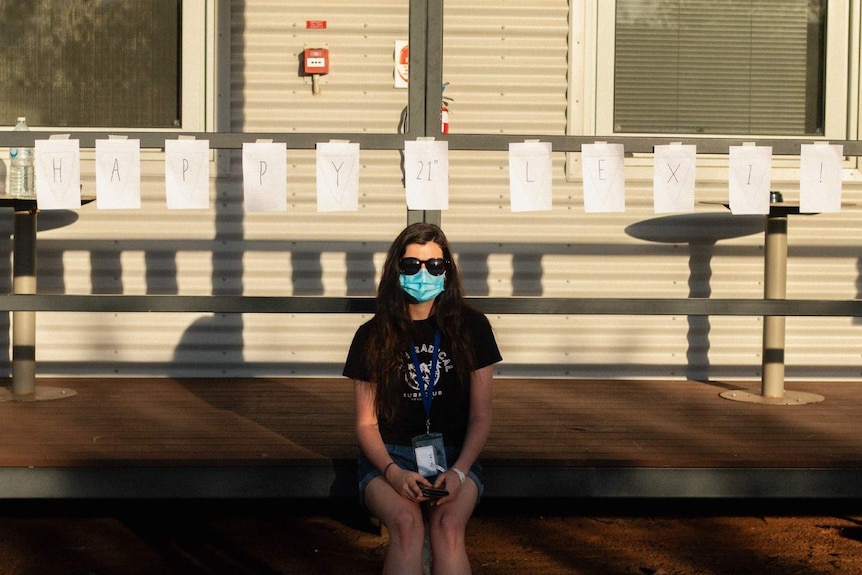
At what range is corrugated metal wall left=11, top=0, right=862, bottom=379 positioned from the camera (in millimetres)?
6465

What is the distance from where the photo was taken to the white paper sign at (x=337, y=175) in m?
3.98

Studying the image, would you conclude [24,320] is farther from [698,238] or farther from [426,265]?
[698,238]

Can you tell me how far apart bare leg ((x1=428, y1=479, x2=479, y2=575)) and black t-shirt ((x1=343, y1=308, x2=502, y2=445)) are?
10.8 inches

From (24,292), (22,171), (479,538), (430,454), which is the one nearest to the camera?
(430,454)

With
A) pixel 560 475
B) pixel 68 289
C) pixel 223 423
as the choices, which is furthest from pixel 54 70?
pixel 560 475

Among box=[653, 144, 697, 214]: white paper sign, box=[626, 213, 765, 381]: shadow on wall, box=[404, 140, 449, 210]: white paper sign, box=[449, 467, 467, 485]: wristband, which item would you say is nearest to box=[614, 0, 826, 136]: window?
box=[626, 213, 765, 381]: shadow on wall

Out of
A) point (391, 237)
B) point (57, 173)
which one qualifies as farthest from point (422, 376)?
point (391, 237)

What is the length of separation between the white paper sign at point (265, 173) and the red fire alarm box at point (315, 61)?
2.46 meters

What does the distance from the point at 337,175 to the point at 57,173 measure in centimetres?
94

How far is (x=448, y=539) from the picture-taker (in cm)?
338

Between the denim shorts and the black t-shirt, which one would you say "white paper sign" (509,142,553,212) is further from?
the denim shorts

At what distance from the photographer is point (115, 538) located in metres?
4.68

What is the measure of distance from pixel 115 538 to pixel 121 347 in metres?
1.97

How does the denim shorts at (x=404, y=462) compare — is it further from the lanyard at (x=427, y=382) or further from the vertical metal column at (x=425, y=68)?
the vertical metal column at (x=425, y=68)
